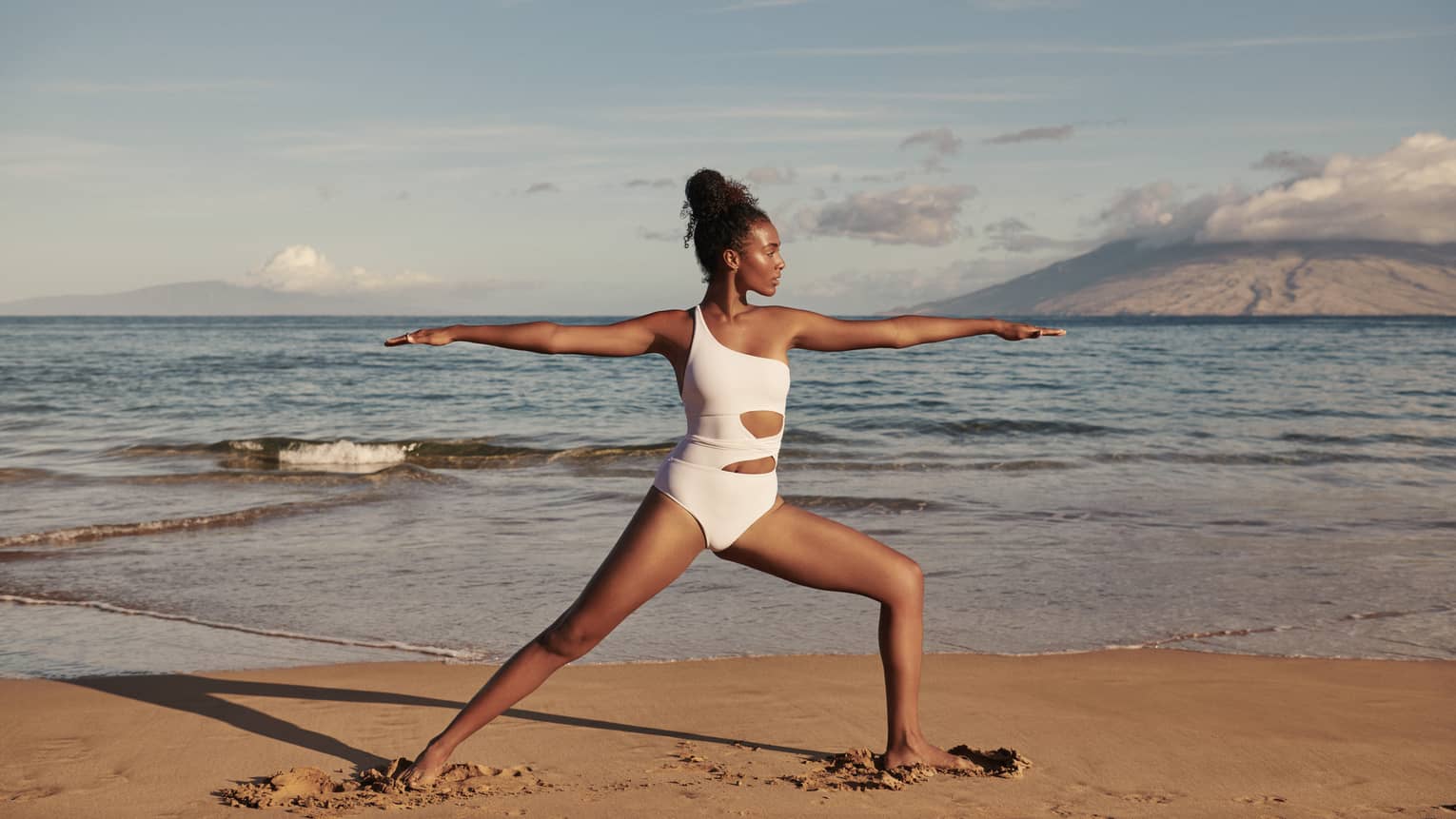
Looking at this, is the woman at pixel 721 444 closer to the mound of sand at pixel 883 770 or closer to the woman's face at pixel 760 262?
the woman's face at pixel 760 262

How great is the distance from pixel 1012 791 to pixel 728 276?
215 centimetres

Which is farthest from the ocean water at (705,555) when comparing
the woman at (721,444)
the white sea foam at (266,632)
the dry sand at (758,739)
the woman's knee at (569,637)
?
the woman at (721,444)

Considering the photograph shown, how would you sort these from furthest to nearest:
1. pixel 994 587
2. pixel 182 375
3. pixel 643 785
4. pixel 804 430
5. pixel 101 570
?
pixel 182 375 < pixel 804 430 < pixel 101 570 < pixel 994 587 < pixel 643 785

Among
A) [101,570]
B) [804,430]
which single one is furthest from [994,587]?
[804,430]

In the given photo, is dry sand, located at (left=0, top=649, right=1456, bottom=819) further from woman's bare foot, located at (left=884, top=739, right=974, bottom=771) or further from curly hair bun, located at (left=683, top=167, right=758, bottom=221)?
curly hair bun, located at (left=683, top=167, right=758, bottom=221)

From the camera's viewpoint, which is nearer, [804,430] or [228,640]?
[228,640]

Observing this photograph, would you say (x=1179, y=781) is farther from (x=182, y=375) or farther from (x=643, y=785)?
(x=182, y=375)

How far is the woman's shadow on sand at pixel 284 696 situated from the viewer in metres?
4.80

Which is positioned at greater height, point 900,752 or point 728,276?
point 728,276

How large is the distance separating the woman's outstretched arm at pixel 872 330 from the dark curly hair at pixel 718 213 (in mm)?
348

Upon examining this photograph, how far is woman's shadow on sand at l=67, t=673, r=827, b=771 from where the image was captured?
4797 millimetres

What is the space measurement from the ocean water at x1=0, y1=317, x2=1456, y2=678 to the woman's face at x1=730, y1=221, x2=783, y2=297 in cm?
299

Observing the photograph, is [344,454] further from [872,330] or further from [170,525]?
[872,330]

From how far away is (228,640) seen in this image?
21.8 ft
